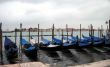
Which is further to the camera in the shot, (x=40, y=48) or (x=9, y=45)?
(x=40, y=48)

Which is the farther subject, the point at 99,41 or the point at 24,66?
the point at 99,41

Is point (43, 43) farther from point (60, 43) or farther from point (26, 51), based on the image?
point (26, 51)

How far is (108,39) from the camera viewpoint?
32281mm

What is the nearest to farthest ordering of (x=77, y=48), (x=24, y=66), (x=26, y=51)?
(x=24, y=66), (x=26, y=51), (x=77, y=48)

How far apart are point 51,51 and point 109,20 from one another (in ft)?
31.0

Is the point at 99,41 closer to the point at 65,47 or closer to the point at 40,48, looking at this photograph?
the point at 65,47

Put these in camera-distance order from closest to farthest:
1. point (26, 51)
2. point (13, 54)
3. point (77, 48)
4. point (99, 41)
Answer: point (13, 54) → point (26, 51) → point (77, 48) → point (99, 41)

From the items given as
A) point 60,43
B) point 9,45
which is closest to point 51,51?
point 60,43

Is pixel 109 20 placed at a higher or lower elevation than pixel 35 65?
higher

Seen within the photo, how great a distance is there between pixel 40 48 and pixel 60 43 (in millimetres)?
3081

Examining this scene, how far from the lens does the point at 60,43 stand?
103ft

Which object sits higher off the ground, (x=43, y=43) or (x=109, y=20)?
(x=109, y=20)

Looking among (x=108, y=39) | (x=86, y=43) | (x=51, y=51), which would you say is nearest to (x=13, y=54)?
(x=51, y=51)

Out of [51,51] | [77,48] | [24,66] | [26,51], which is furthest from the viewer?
[77,48]
